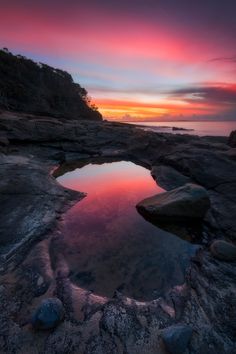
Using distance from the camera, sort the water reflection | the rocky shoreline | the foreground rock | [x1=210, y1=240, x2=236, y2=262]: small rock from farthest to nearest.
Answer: the foreground rock < [x1=210, y1=240, x2=236, y2=262]: small rock < the water reflection < the rocky shoreline

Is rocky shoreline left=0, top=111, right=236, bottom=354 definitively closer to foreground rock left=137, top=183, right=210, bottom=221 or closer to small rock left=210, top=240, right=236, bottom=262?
small rock left=210, top=240, right=236, bottom=262

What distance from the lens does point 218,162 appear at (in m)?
11.7

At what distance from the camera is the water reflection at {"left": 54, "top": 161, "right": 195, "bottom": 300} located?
16.3 feet

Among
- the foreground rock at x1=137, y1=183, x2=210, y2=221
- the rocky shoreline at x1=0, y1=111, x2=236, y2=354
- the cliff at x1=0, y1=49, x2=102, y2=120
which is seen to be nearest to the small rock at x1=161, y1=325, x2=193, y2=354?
the rocky shoreline at x1=0, y1=111, x2=236, y2=354

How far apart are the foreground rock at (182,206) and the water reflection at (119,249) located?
565 millimetres

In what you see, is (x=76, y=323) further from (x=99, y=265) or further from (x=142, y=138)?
(x=142, y=138)

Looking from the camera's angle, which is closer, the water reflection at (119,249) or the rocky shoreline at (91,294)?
the rocky shoreline at (91,294)

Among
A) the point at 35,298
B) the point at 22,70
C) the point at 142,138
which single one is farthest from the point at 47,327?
the point at 22,70

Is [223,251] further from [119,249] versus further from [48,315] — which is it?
[48,315]

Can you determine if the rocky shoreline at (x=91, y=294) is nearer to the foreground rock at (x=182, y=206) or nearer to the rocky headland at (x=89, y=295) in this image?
the rocky headland at (x=89, y=295)

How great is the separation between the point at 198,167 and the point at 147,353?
31.7 feet

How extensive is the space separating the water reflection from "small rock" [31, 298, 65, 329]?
936mm

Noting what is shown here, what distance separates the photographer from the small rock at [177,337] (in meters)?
3.40

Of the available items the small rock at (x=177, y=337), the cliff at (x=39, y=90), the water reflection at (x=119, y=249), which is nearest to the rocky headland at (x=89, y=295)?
the small rock at (x=177, y=337)
